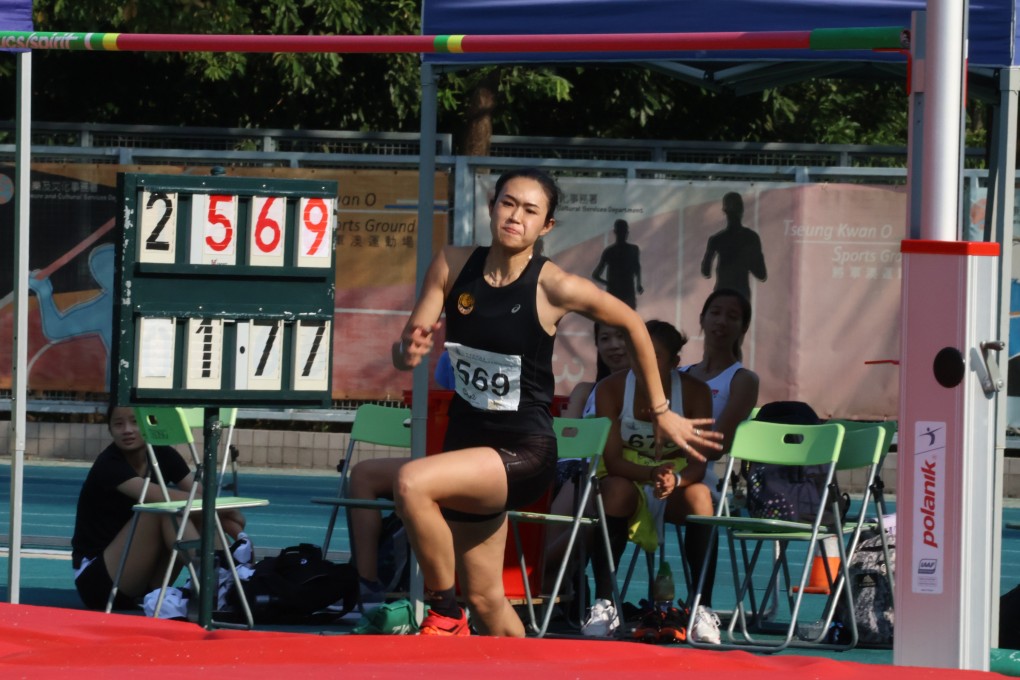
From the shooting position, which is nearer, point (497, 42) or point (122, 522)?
point (497, 42)

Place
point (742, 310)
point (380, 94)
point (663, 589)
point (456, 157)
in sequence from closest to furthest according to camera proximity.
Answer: point (663, 589) → point (742, 310) → point (456, 157) → point (380, 94)

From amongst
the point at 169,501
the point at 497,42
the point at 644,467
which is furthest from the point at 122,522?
the point at 497,42

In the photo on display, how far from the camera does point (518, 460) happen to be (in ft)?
17.6

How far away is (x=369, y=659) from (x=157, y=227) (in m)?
1.83

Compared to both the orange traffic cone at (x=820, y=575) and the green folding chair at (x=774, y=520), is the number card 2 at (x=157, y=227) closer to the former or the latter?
the green folding chair at (x=774, y=520)

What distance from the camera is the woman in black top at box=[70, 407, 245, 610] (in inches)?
304

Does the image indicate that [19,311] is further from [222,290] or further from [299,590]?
[299,590]

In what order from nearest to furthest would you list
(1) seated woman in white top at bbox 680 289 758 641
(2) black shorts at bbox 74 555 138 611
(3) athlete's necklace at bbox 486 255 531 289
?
(3) athlete's necklace at bbox 486 255 531 289 → (2) black shorts at bbox 74 555 138 611 → (1) seated woman in white top at bbox 680 289 758 641

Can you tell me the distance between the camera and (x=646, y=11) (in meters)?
6.64

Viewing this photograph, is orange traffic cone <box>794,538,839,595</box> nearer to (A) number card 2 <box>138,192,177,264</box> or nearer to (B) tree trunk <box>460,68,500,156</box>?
(A) number card 2 <box>138,192,177,264</box>

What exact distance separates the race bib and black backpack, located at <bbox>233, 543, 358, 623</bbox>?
2.48m

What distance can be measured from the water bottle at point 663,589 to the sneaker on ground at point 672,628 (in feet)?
0.17

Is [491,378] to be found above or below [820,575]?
above

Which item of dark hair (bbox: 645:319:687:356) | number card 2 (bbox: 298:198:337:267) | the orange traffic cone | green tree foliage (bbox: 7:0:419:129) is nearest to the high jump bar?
number card 2 (bbox: 298:198:337:267)
